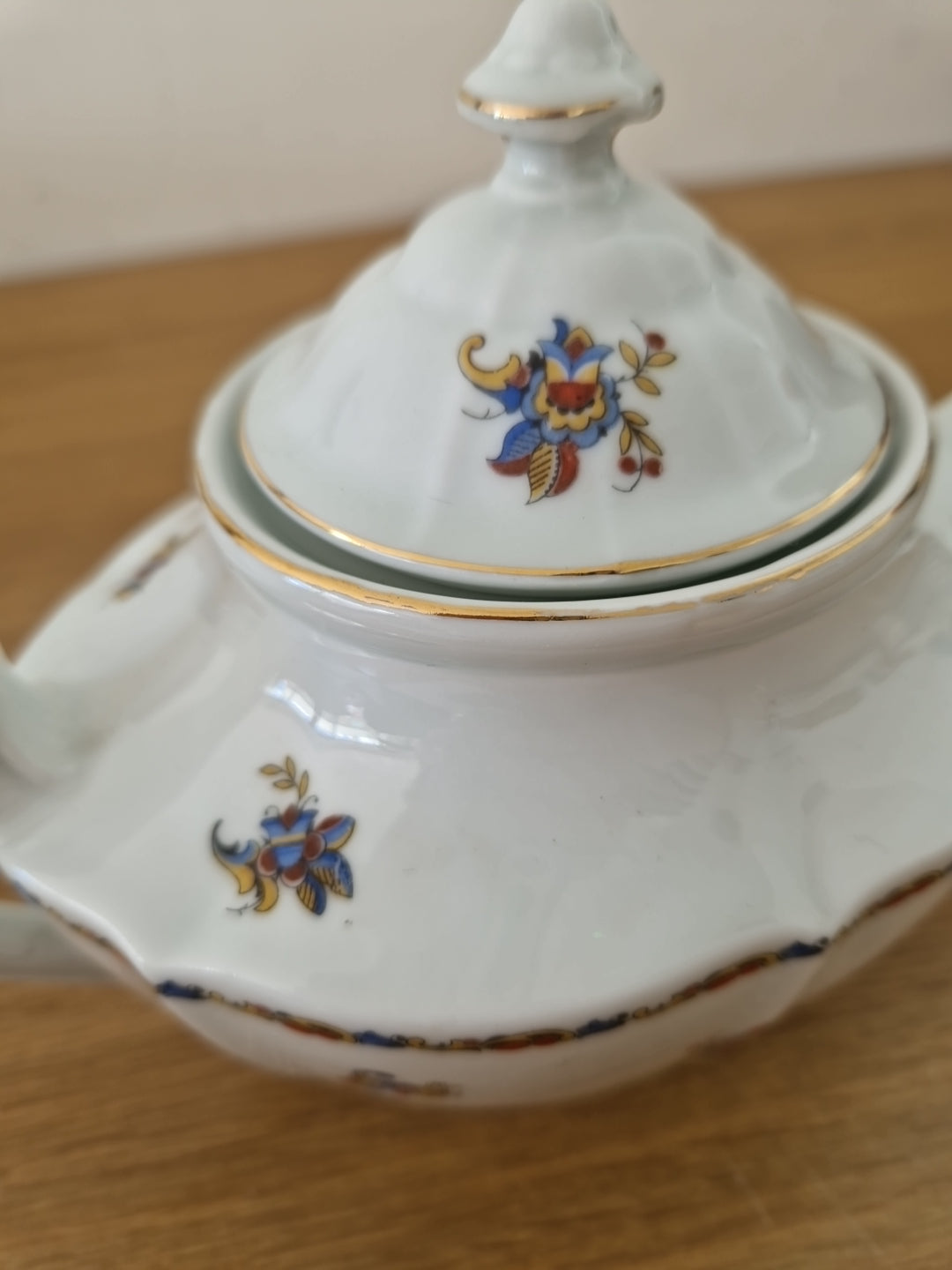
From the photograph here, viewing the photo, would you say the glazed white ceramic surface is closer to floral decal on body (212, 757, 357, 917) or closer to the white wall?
floral decal on body (212, 757, 357, 917)

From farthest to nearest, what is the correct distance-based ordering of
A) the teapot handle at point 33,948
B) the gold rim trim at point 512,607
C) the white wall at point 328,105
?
the white wall at point 328,105, the teapot handle at point 33,948, the gold rim trim at point 512,607

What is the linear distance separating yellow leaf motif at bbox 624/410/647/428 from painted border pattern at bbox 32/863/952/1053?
0.23m

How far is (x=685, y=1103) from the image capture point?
2.18ft

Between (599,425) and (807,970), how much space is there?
0.83 ft

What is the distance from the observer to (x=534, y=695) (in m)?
0.49

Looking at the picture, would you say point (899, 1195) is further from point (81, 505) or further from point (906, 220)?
point (906, 220)

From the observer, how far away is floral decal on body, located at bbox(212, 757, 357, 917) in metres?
0.49

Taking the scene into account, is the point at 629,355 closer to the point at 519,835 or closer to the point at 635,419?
the point at 635,419

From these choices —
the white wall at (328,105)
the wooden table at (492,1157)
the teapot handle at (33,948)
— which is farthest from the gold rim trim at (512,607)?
the white wall at (328,105)

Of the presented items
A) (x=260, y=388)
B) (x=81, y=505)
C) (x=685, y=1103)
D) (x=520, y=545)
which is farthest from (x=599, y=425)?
(x=81, y=505)

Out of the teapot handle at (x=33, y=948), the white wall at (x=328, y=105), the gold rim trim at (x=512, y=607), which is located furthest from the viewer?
the white wall at (x=328, y=105)

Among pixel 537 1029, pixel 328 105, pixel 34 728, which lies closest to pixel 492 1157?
pixel 537 1029

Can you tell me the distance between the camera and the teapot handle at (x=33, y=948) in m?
0.57

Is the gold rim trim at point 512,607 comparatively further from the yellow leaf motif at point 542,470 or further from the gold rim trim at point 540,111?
the gold rim trim at point 540,111
